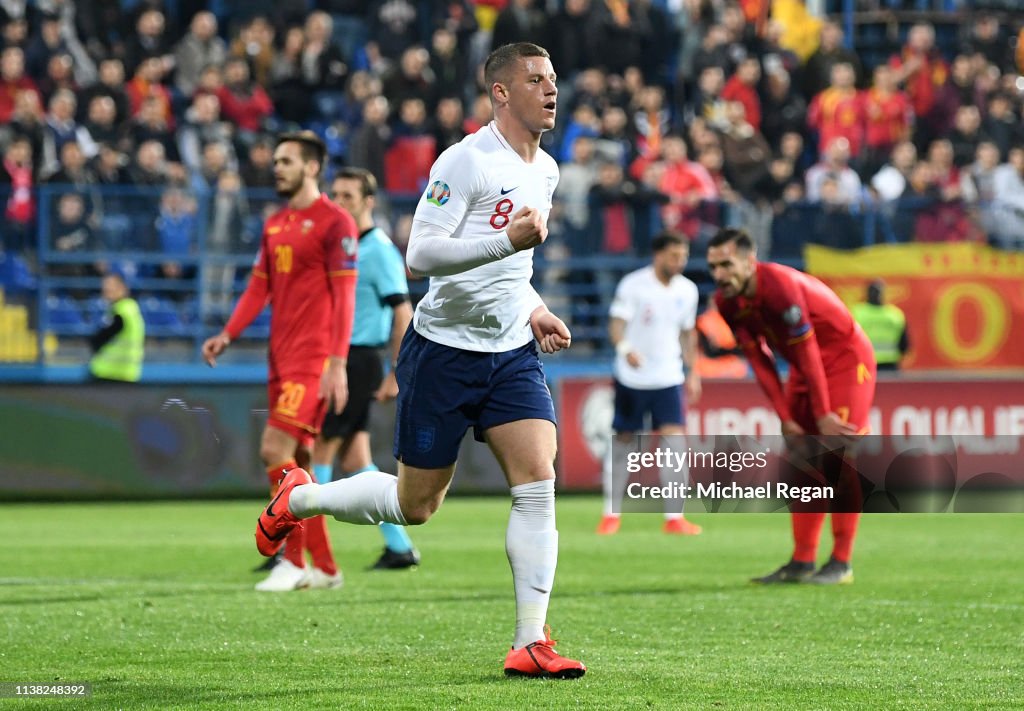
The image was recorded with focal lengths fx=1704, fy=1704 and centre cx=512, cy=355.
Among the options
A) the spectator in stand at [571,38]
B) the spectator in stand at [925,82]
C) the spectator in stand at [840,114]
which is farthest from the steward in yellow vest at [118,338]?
the spectator in stand at [925,82]

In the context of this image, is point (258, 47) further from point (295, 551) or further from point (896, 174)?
point (295, 551)

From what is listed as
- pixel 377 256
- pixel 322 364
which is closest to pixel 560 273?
pixel 377 256

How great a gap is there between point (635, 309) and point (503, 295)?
8.33 meters

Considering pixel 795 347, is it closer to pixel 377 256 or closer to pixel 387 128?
pixel 377 256

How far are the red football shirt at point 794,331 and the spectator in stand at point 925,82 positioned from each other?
13.5 metres

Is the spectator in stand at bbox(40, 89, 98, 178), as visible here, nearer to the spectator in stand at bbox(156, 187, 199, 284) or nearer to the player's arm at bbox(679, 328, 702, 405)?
the spectator in stand at bbox(156, 187, 199, 284)

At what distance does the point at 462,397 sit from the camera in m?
6.54

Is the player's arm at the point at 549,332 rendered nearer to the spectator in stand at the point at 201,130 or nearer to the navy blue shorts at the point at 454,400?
the navy blue shorts at the point at 454,400

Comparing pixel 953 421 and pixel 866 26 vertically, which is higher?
pixel 866 26

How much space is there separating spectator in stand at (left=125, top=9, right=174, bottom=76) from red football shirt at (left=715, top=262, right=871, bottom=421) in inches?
461

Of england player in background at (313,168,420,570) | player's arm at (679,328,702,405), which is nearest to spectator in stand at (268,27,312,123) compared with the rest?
player's arm at (679,328,702,405)

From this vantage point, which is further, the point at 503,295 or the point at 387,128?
the point at 387,128

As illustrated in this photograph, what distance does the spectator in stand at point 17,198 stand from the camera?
17.5 m

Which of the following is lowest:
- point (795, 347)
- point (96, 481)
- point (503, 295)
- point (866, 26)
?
point (96, 481)
